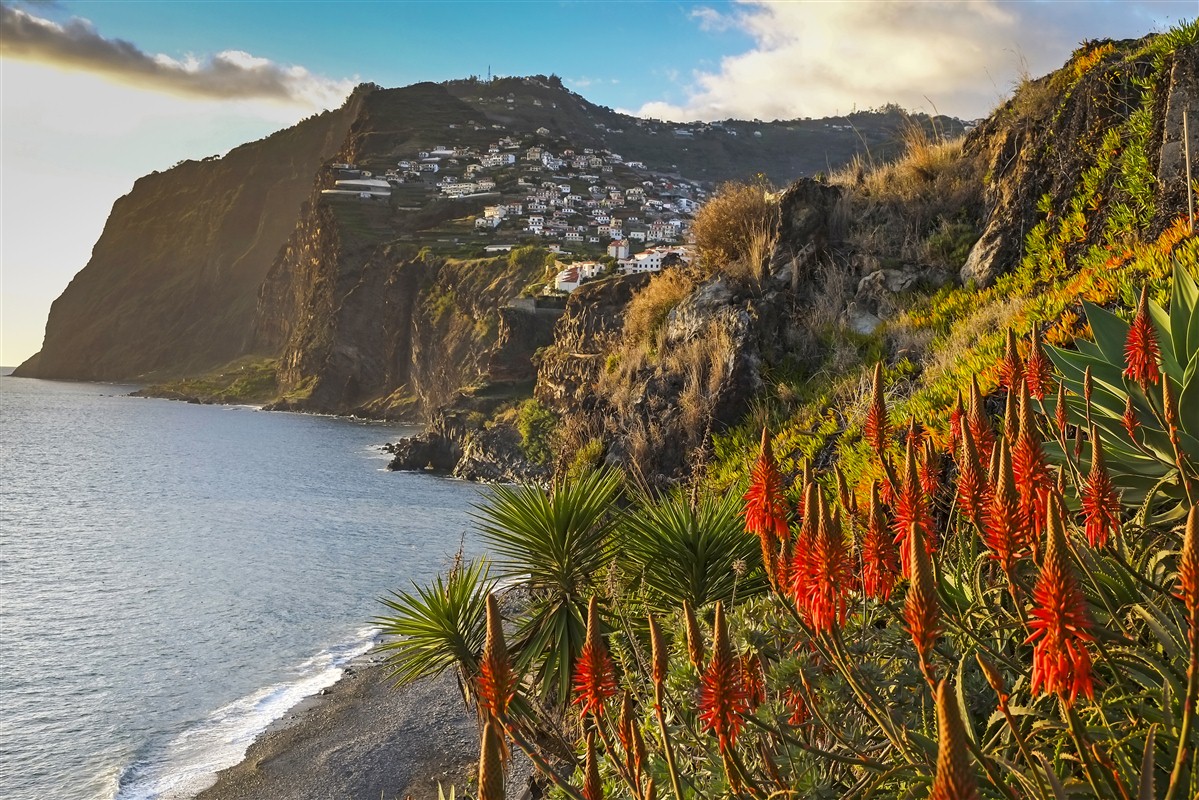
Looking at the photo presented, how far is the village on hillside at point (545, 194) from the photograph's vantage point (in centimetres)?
10238

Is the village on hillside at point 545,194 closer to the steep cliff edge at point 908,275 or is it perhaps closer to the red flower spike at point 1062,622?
the steep cliff edge at point 908,275

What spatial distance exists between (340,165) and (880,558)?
480 ft

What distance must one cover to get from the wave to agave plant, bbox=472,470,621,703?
10.2m

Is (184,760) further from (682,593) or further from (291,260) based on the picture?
(291,260)

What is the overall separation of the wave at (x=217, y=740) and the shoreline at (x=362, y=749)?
0.95 feet

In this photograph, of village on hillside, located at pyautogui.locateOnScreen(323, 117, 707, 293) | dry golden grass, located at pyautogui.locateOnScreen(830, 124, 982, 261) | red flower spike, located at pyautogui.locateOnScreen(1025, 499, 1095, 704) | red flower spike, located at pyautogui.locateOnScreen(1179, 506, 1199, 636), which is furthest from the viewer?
village on hillside, located at pyautogui.locateOnScreen(323, 117, 707, 293)

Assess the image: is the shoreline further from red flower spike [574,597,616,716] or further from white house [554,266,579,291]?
white house [554,266,579,291]

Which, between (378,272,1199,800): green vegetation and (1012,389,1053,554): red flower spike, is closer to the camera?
(378,272,1199,800): green vegetation

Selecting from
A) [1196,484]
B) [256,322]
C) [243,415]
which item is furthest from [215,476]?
[256,322]

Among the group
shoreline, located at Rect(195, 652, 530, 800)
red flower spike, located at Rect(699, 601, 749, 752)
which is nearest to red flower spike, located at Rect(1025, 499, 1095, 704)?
red flower spike, located at Rect(699, 601, 749, 752)

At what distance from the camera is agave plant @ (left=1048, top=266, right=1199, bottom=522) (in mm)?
3605

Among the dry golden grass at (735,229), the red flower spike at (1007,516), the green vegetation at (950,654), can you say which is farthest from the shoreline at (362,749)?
the red flower spike at (1007,516)

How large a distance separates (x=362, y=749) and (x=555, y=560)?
1003 centimetres

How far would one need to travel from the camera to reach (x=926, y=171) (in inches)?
557
